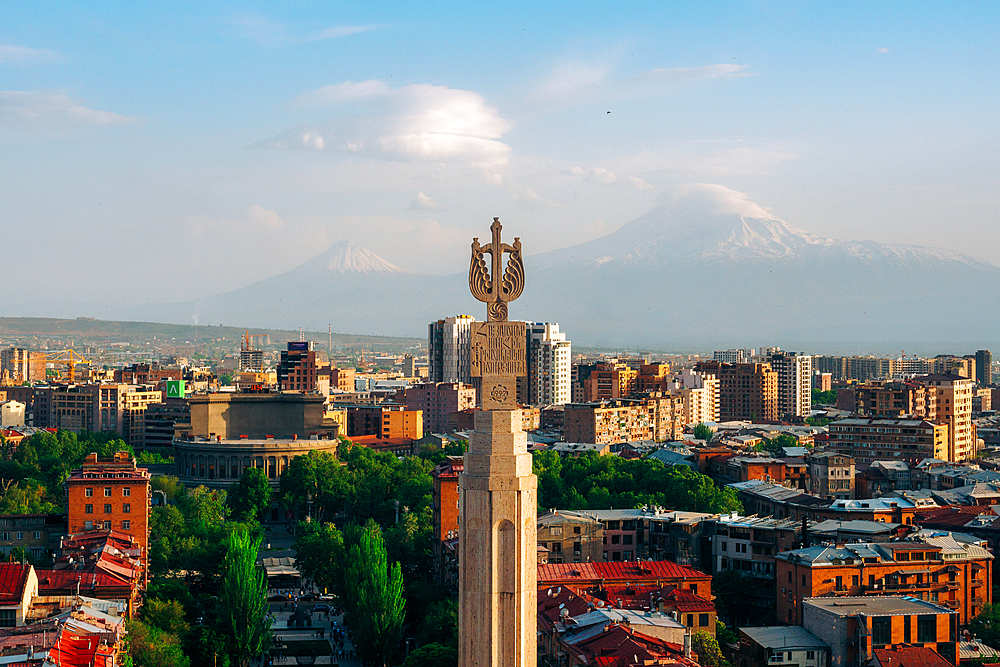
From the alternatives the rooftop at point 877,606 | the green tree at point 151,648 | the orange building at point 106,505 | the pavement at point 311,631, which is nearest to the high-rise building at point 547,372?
the orange building at point 106,505

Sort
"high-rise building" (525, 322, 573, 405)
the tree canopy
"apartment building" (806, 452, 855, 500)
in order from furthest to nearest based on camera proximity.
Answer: "high-rise building" (525, 322, 573, 405), "apartment building" (806, 452, 855, 500), the tree canopy

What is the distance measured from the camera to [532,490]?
22.0 meters

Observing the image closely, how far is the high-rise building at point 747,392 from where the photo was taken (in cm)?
15088

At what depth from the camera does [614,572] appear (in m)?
50.0

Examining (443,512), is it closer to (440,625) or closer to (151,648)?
(440,625)

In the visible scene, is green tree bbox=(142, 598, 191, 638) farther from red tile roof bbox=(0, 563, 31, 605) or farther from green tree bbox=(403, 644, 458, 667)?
green tree bbox=(403, 644, 458, 667)

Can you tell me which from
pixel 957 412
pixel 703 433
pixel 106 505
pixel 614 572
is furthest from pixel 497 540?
pixel 703 433

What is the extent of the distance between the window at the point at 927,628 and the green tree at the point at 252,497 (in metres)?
49.9

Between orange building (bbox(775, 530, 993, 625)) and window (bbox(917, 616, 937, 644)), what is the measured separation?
557 centimetres

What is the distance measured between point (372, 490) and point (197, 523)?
17202mm

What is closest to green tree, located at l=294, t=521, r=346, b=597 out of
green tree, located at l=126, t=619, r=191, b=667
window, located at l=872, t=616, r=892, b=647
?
green tree, located at l=126, t=619, r=191, b=667

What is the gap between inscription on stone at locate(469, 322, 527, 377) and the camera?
2227 centimetres

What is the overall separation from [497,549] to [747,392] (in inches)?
5237

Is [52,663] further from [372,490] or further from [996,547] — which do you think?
[372,490]
